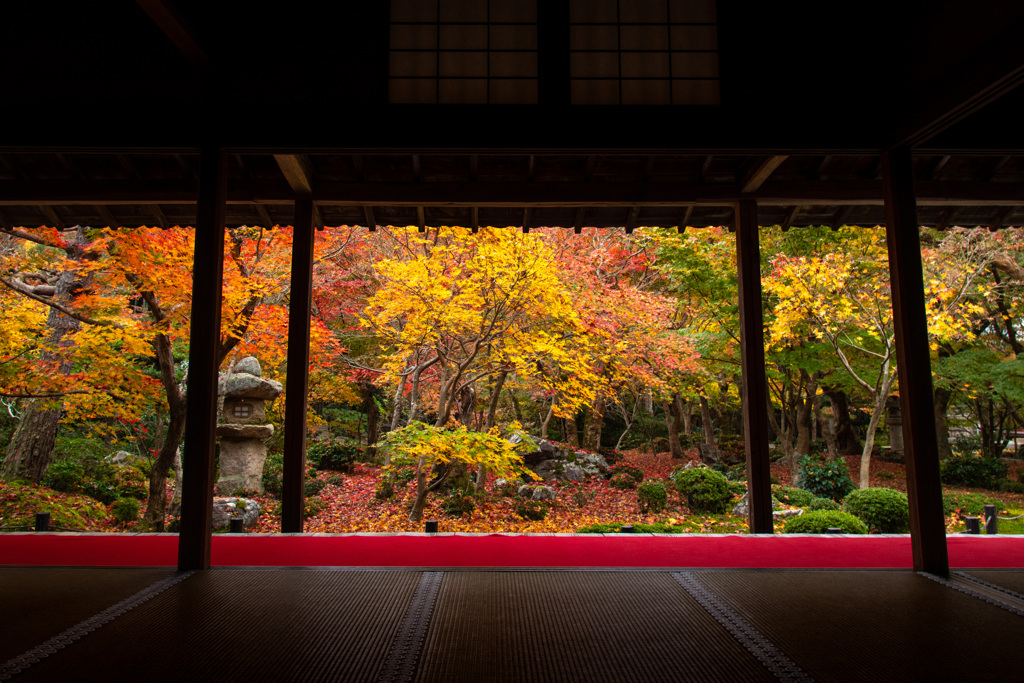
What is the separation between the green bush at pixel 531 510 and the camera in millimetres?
7629

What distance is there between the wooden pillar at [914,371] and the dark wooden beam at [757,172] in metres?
0.57

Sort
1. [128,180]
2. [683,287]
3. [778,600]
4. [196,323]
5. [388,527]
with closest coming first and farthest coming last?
1. [778,600]
2. [196,323]
3. [128,180]
4. [388,527]
5. [683,287]

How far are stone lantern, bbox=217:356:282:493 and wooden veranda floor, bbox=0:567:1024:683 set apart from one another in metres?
5.01

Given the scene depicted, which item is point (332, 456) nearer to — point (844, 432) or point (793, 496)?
point (793, 496)

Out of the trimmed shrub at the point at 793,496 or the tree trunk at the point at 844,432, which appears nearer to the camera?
the trimmed shrub at the point at 793,496

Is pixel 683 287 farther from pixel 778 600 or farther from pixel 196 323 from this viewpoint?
pixel 196 323

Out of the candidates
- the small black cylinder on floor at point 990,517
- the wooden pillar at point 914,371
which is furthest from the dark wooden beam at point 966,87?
the small black cylinder on floor at point 990,517

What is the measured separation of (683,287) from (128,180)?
7.72 metres

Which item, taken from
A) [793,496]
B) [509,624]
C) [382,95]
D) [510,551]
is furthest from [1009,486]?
[382,95]

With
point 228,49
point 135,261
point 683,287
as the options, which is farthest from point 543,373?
point 228,49

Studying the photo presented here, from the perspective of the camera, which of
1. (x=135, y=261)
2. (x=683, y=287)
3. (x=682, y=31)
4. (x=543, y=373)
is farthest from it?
(x=683, y=287)

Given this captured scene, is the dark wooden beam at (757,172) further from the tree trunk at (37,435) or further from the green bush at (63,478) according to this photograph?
the green bush at (63,478)

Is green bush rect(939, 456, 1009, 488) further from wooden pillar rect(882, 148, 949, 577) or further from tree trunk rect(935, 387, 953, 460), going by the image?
wooden pillar rect(882, 148, 949, 577)

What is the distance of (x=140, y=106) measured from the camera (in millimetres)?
2820
